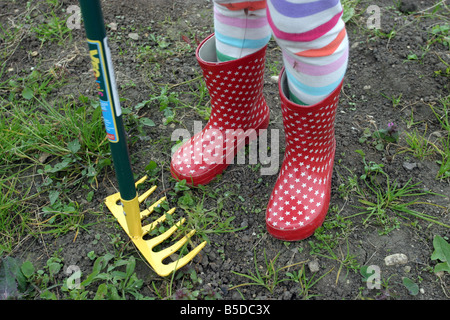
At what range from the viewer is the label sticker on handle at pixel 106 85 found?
0.98m

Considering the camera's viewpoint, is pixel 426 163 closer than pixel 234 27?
No

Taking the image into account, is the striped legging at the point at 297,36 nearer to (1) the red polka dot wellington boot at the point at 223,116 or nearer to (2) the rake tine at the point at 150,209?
(1) the red polka dot wellington boot at the point at 223,116

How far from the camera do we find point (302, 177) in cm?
146

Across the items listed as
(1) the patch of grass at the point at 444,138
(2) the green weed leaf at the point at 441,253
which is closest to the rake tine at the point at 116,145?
(2) the green weed leaf at the point at 441,253

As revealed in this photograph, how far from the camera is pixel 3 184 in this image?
5.17 feet

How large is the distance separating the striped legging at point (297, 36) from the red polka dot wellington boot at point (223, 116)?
0.22 feet

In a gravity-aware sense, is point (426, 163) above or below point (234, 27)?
below

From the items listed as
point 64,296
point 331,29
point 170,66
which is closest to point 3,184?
point 64,296

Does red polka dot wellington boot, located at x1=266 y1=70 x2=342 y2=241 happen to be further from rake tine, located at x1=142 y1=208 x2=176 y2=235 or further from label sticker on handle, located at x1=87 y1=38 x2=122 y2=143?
label sticker on handle, located at x1=87 y1=38 x2=122 y2=143

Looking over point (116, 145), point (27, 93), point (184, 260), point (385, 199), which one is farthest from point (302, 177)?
point (27, 93)

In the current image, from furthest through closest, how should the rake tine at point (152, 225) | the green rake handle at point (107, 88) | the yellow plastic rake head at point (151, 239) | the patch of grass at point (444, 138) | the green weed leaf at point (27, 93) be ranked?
the green weed leaf at point (27, 93) < the patch of grass at point (444, 138) < the rake tine at point (152, 225) < the yellow plastic rake head at point (151, 239) < the green rake handle at point (107, 88)

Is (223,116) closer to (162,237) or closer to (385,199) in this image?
(162,237)

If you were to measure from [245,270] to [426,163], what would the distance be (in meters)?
0.84

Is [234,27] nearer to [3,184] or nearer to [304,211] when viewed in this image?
[304,211]
